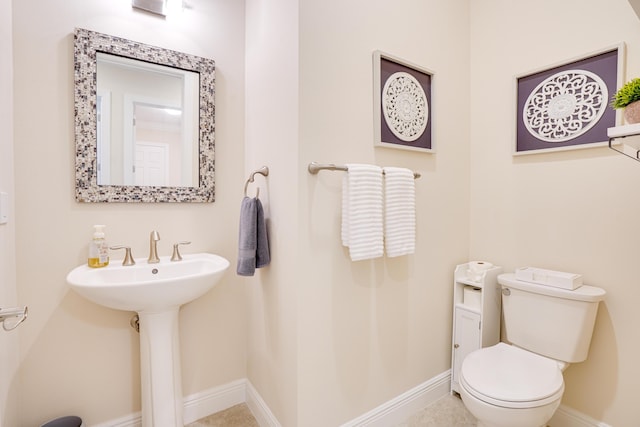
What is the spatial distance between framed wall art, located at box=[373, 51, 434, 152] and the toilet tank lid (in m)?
0.84

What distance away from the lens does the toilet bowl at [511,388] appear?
48.3 inches

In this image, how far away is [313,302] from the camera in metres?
1.41

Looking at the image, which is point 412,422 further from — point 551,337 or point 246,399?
point 246,399

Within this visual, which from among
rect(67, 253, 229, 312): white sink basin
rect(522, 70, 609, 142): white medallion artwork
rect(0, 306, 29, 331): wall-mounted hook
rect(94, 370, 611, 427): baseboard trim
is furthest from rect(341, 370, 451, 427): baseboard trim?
rect(522, 70, 609, 142): white medallion artwork

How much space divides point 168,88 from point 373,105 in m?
1.07

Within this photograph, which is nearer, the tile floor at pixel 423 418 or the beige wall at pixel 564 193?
the beige wall at pixel 564 193

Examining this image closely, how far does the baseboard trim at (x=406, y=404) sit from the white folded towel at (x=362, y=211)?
2.79 ft

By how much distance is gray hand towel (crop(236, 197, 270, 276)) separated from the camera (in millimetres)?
1511

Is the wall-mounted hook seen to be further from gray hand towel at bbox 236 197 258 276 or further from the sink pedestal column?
gray hand towel at bbox 236 197 258 276

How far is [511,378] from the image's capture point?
1.38m

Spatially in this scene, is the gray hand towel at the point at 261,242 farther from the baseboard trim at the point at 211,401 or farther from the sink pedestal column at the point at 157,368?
the baseboard trim at the point at 211,401

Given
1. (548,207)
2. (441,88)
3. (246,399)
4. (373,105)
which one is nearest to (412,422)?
(246,399)

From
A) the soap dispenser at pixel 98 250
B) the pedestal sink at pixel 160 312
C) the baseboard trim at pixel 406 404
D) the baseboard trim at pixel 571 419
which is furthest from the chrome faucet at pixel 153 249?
the baseboard trim at pixel 571 419

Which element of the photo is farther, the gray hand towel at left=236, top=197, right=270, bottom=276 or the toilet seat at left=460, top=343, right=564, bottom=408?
the gray hand towel at left=236, top=197, right=270, bottom=276
